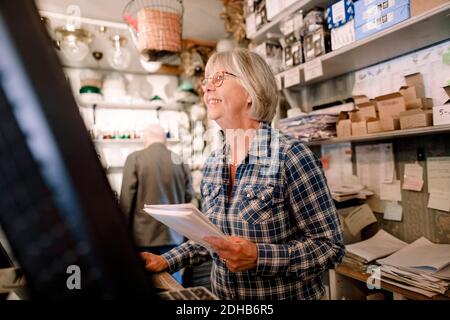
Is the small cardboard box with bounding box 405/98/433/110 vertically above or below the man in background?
above

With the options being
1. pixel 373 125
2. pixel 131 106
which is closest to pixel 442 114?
pixel 373 125

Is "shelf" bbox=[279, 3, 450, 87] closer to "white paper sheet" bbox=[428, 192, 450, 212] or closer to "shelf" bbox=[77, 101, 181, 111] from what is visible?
"white paper sheet" bbox=[428, 192, 450, 212]

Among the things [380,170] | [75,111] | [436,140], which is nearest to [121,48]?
[380,170]

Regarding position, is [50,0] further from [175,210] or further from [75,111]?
[75,111]

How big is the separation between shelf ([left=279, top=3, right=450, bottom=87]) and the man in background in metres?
1.02

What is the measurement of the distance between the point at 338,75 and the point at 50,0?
1617mm

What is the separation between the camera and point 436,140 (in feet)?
4.56

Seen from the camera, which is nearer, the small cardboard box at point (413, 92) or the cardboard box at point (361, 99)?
the small cardboard box at point (413, 92)

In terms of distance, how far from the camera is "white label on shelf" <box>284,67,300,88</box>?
5.43 ft

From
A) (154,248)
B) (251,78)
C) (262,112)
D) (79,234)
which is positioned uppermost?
(251,78)

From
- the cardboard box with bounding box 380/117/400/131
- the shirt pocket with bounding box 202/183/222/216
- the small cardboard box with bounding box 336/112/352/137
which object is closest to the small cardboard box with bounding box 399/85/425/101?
the cardboard box with bounding box 380/117/400/131

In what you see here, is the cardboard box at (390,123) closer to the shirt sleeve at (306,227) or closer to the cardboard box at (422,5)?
the cardboard box at (422,5)

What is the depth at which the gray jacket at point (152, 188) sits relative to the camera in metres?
1.69

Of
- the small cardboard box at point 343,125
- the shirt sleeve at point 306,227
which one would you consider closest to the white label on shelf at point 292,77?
the small cardboard box at point 343,125
